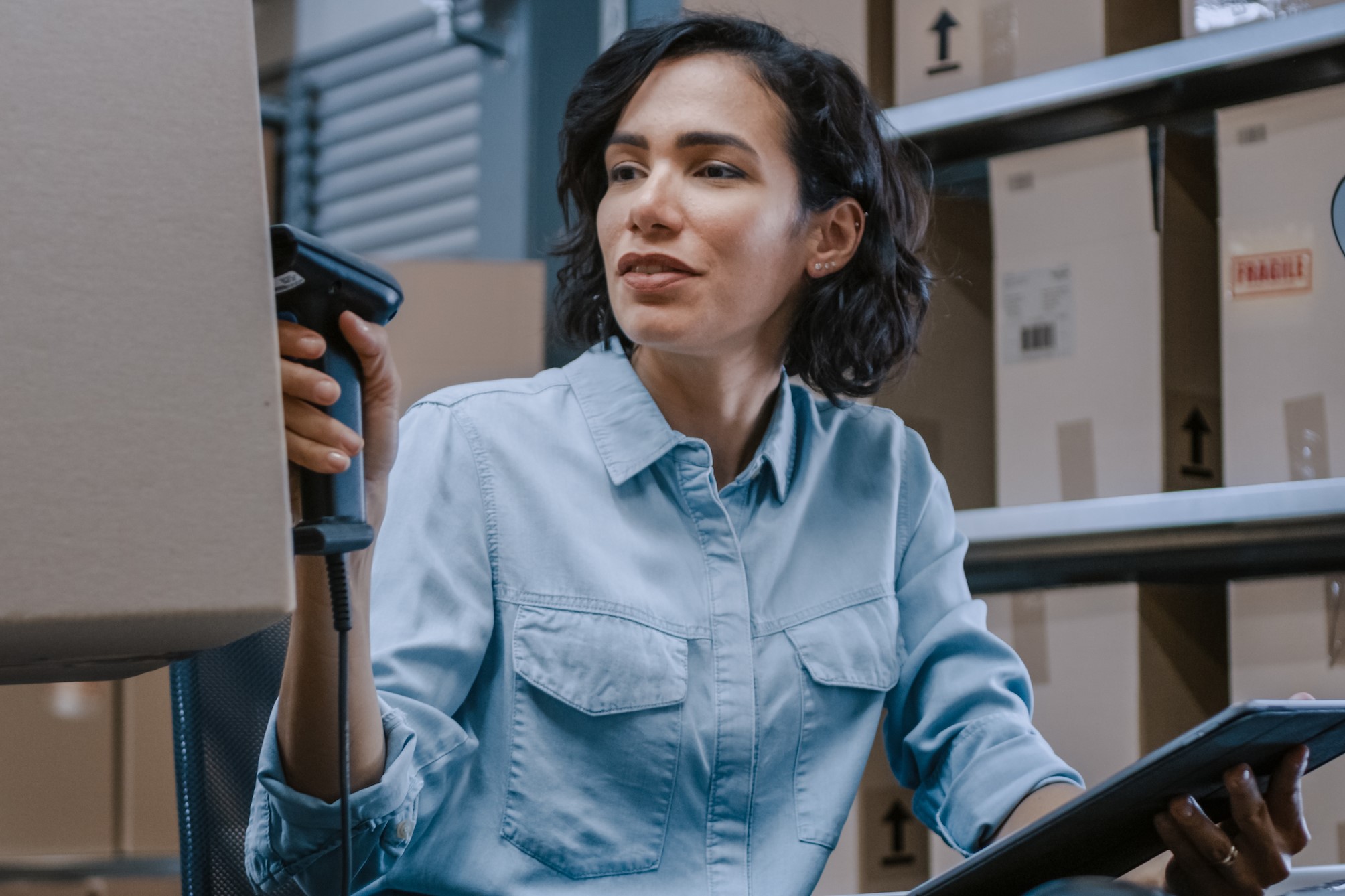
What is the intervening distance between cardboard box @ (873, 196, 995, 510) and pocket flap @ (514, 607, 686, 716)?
2.24 ft

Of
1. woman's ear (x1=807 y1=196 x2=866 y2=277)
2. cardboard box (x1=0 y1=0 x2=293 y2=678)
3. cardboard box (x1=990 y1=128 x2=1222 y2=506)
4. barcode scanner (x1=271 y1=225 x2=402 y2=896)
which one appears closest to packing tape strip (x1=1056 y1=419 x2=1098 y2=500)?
cardboard box (x1=990 y1=128 x2=1222 y2=506)

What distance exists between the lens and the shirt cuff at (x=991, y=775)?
1023 millimetres

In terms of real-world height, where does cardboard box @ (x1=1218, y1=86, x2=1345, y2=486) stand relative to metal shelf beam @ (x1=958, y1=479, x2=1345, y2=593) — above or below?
above

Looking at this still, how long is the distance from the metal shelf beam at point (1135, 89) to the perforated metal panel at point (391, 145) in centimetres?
123

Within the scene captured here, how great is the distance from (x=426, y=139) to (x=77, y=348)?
2452 millimetres

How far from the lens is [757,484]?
1171 millimetres

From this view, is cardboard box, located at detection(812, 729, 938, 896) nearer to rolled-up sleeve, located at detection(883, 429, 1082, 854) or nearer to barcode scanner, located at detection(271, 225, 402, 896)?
rolled-up sleeve, located at detection(883, 429, 1082, 854)

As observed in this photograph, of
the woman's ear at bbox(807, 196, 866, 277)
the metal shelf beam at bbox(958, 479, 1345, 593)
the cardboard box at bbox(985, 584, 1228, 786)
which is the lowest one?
the cardboard box at bbox(985, 584, 1228, 786)

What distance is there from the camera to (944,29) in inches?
61.4

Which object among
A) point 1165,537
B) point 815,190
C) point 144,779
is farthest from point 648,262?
point 144,779

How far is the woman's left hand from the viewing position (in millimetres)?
767

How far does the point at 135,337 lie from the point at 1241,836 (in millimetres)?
712

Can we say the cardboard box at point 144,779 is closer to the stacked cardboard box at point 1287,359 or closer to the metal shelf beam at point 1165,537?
the metal shelf beam at point 1165,537

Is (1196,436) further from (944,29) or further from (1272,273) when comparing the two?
(944,29)
